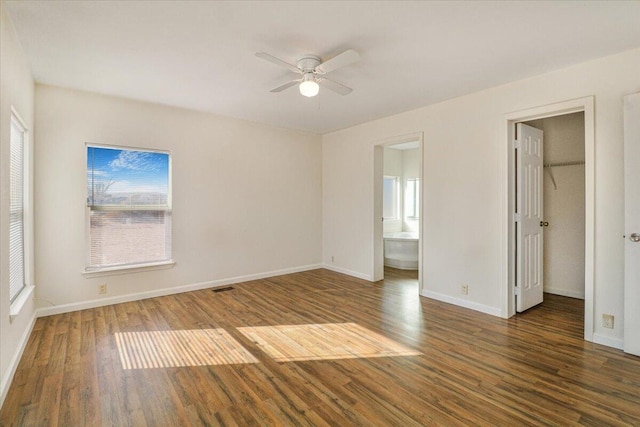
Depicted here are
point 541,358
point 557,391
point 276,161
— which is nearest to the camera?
point 557,391

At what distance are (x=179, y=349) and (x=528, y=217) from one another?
4024mm

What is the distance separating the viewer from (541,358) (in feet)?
8.38

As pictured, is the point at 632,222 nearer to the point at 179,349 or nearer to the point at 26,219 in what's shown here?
the point at 179,349

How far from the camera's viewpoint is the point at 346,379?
2266 mm

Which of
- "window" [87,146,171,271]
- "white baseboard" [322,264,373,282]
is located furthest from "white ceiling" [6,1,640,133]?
"white baseboard" [322,264,373,282]

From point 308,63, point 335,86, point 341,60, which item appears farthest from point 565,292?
point 308,63

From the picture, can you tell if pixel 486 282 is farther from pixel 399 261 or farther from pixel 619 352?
pixel 399 261

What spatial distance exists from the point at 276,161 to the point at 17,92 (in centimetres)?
335

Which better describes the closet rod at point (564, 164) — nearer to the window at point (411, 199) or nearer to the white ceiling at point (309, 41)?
the white ceiling at point (309, 41)

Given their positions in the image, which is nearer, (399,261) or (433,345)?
(433,345)

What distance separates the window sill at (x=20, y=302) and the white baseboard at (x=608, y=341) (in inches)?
192

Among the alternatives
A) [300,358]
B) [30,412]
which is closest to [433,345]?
[300,358]

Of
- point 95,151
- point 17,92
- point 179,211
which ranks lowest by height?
point 179,211

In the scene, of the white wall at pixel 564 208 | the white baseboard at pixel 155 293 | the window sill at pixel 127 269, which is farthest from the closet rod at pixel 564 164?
the window sill at pixel 127 269
